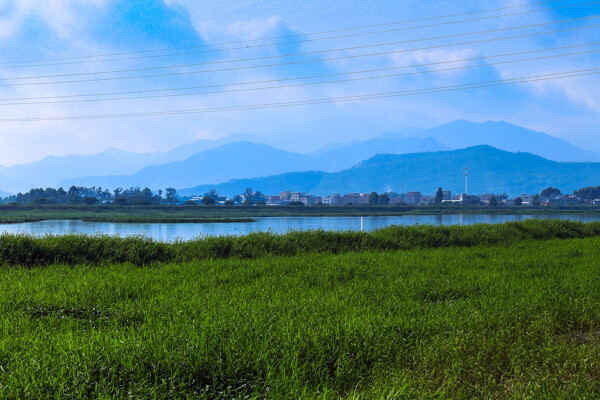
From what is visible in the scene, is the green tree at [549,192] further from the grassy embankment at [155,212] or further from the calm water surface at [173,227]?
the calm water surface at [173,227]

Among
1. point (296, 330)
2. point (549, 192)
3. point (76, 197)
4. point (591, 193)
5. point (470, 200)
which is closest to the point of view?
point (296, 330)

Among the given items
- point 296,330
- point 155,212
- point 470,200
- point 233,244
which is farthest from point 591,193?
point 296,330

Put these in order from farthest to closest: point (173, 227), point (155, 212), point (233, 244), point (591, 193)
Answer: point (591, 193) → point (155, 212) → point (173, 227) → point (233, 244)

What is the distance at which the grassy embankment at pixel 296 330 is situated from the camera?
9.74ft

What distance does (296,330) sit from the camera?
12.7 feet

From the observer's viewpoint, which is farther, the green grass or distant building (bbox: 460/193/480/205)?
distant building (bbox: 460/193/480/205)

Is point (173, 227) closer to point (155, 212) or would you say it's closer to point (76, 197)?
point (155, 212)

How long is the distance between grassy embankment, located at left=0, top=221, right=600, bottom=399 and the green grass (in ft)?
0.77

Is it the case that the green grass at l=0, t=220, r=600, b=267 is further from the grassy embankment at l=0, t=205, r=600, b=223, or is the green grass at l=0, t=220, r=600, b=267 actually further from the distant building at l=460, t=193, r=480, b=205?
the distant building at l=460, t=193, r=480, b=205

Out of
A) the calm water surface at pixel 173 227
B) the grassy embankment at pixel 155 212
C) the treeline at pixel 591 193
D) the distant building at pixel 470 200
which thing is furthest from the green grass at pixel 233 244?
the treeline at pixel 591 193

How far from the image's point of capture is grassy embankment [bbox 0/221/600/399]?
297 centimetres

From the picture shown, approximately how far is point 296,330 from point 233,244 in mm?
6696

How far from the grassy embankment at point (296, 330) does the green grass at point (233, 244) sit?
0.77ft

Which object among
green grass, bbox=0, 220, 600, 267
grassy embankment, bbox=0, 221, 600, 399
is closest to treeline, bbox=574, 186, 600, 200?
green grass, bbox=0, 220, 600, 267
